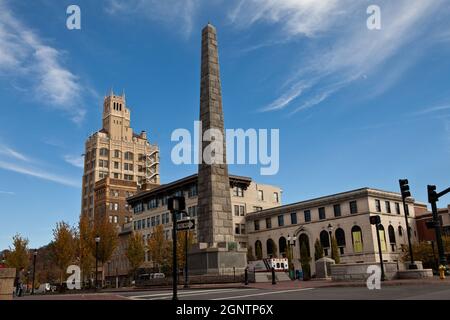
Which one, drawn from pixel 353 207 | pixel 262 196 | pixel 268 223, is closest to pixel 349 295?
pixel 353 207

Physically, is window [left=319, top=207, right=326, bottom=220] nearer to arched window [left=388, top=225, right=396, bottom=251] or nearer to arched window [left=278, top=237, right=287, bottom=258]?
arched window [left=278, top=237, right=287, bottom=258]

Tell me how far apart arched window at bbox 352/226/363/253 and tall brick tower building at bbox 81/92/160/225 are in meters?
65.6

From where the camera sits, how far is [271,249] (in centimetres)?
7262

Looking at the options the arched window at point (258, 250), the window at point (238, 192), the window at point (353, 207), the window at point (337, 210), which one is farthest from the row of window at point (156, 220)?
the window at point (353, 207)

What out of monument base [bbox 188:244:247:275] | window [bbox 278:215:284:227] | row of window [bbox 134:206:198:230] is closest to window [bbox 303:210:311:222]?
window [bbox 278:215:284:227]

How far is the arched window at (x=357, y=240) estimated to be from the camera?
6003cm

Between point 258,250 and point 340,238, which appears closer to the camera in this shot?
point 340,238

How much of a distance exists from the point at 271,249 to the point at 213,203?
42709 mm

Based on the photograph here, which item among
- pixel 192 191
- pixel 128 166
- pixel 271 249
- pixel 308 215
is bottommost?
pixel 271 249

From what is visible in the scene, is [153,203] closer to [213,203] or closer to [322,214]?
[322,214]

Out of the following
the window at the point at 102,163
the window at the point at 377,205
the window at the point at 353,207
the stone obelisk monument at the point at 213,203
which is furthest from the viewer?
the window at the point at 102,163

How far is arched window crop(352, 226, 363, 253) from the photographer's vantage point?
2363 inches

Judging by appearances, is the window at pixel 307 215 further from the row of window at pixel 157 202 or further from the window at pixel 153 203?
the window at pixel 153 203

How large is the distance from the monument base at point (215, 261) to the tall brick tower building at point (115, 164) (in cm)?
8031
